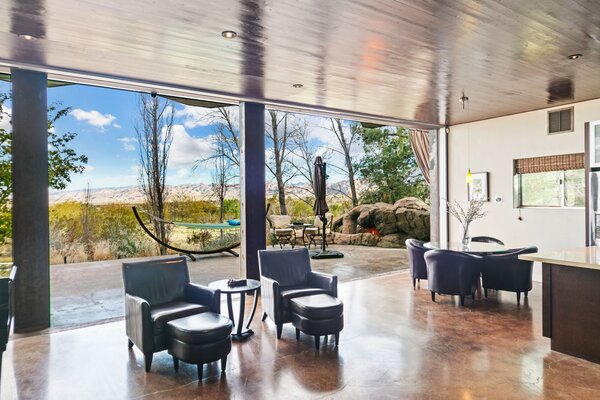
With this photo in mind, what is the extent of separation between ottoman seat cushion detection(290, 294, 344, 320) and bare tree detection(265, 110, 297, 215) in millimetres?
8719

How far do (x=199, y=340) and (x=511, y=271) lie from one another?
4255 mm

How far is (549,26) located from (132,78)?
172 inches

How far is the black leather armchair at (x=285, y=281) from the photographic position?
4.04 m

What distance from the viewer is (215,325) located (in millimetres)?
3221

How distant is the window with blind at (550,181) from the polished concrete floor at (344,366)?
9.42ft

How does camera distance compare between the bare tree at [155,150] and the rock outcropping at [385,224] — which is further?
the rock outcropping at [385,224]

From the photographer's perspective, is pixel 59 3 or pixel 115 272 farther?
pixel 115 272

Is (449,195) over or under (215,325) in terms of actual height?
over

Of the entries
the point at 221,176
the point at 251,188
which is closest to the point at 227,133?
the point at 221,176

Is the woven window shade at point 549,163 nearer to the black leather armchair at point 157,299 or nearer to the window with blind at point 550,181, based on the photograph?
the window with blind at point 550,181

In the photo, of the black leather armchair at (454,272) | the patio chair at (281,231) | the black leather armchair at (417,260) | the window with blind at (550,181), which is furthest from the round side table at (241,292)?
the patio chair at (281,231)

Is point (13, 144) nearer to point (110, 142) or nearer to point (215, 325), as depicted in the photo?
point (215, 325)

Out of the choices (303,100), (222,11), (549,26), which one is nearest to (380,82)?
(303,100)

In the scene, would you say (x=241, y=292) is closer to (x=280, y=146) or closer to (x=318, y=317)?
(x=318, y=317)
